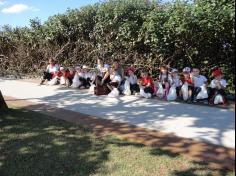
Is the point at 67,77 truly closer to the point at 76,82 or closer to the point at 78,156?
the point at 76,82

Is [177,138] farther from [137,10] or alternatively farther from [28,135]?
[137,10]

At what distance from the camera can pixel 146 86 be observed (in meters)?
11.0

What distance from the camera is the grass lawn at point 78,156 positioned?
18.6ft

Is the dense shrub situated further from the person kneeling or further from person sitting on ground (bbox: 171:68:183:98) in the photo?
the person kneeling

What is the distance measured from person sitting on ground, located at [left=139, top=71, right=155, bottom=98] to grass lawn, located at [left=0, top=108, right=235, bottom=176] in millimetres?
3248

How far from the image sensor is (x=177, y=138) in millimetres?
6648

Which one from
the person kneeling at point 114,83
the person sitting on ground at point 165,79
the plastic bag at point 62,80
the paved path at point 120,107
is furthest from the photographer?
the plastic bag at point 62,80

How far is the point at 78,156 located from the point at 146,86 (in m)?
5.04

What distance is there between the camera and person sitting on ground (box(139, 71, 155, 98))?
35.5 ft

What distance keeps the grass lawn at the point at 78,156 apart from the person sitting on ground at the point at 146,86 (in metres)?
3.25

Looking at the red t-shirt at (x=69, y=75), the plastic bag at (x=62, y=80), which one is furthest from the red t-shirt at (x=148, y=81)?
the plastic bag at (x=62, y=80)

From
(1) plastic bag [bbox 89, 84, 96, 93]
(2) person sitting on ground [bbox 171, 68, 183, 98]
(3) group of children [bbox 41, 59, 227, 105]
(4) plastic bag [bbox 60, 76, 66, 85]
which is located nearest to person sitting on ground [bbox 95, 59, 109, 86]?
(3) group of children [bbox 41, 59, 227, 105]

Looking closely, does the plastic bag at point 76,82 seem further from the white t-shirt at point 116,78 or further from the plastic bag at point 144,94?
the plastic bag at point 144,94

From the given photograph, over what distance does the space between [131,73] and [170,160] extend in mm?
Answer: 6389
